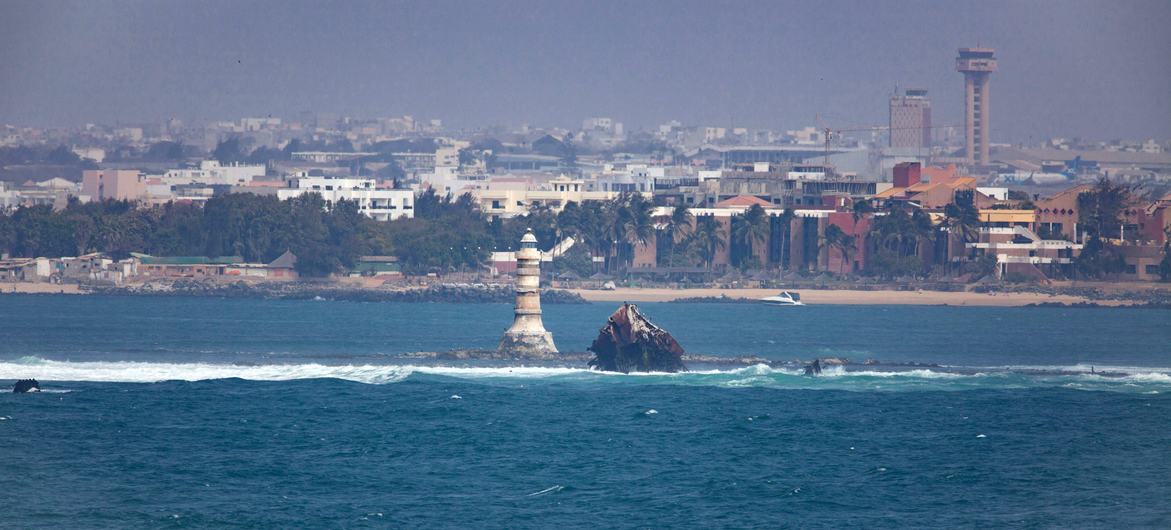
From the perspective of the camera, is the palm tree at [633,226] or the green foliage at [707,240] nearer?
the green foliage at [707,240]

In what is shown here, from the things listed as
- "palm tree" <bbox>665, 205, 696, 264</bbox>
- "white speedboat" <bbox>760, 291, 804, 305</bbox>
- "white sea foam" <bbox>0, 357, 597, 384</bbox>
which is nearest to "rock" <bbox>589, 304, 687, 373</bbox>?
"white sea foam" <bbox>0, 357, 597, 384</bbox>

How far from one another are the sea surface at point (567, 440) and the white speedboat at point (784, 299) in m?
48.8

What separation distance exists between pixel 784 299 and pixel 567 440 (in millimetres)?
88892

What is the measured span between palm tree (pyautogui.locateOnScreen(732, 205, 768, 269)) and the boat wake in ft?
270

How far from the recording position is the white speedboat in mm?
146000

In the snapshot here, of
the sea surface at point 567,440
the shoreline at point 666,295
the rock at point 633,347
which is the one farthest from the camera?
the shoreline at point 666,295

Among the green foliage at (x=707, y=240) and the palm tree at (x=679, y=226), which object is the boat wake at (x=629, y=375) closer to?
the green foliage at (x=707, y=240)

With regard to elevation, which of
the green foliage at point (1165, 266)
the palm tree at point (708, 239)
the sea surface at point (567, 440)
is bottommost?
the sea surface at point (567, 440)

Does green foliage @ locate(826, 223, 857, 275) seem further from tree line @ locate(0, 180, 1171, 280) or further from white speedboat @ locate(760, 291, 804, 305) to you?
white speedboat @ locate(760, 291, 804, 305)

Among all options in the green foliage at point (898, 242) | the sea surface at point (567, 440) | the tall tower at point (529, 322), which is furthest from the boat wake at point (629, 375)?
the green foliage at point (898, 242)

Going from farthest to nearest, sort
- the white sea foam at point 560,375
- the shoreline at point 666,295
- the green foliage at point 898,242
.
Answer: the green foliage at point 898,242 < the shoreline at point 666,295 < the white sea foam at point 560,375

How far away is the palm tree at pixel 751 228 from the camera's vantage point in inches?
6476

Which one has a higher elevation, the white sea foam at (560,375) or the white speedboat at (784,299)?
the white speedboat at (784,299)

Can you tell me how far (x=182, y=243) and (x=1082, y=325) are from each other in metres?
76.6
